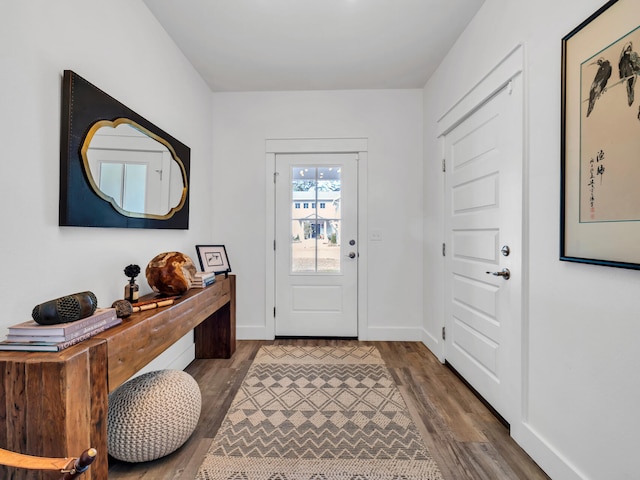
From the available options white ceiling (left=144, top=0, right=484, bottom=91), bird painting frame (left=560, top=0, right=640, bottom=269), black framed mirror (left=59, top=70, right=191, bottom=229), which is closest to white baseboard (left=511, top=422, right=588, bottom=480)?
bird painting frame (left=560, top=0, right=640, bottom=269)

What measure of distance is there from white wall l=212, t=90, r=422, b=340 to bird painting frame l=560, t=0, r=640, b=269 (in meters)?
1.90

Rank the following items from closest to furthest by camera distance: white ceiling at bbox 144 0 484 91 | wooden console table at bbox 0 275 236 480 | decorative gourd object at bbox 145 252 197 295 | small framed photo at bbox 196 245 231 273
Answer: wooden console table at bbox 0 275 236 480, decorative gourd object at bbox 145 252 197 295, white ceiling at bbox 144 0 484 91, small framed photo at bbox 196 245 231 273

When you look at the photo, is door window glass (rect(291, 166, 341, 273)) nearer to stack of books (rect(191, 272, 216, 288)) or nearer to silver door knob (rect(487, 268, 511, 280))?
stack of books (rect(191, 272, 216, 288))

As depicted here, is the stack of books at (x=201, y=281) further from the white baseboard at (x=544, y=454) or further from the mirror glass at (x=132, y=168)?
the white baseboard at (x=544, y=454)

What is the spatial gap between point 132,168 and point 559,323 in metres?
2.29

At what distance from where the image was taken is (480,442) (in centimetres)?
168

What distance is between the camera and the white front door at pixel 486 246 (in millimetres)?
1739

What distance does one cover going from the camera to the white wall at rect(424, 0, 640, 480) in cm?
113

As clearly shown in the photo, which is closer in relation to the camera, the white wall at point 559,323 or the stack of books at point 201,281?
the white wall at point 559,323

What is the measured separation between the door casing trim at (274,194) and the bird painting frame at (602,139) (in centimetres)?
198

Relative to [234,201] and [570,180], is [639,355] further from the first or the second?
[234,201]

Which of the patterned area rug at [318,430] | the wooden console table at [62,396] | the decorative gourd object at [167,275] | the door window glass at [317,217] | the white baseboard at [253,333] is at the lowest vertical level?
the patterned area rug at [318,430]

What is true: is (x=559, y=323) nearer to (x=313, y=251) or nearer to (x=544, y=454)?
(x=544, y=454)

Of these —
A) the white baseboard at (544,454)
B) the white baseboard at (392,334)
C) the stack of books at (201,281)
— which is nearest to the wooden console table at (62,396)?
the stack of books at (201,281)
